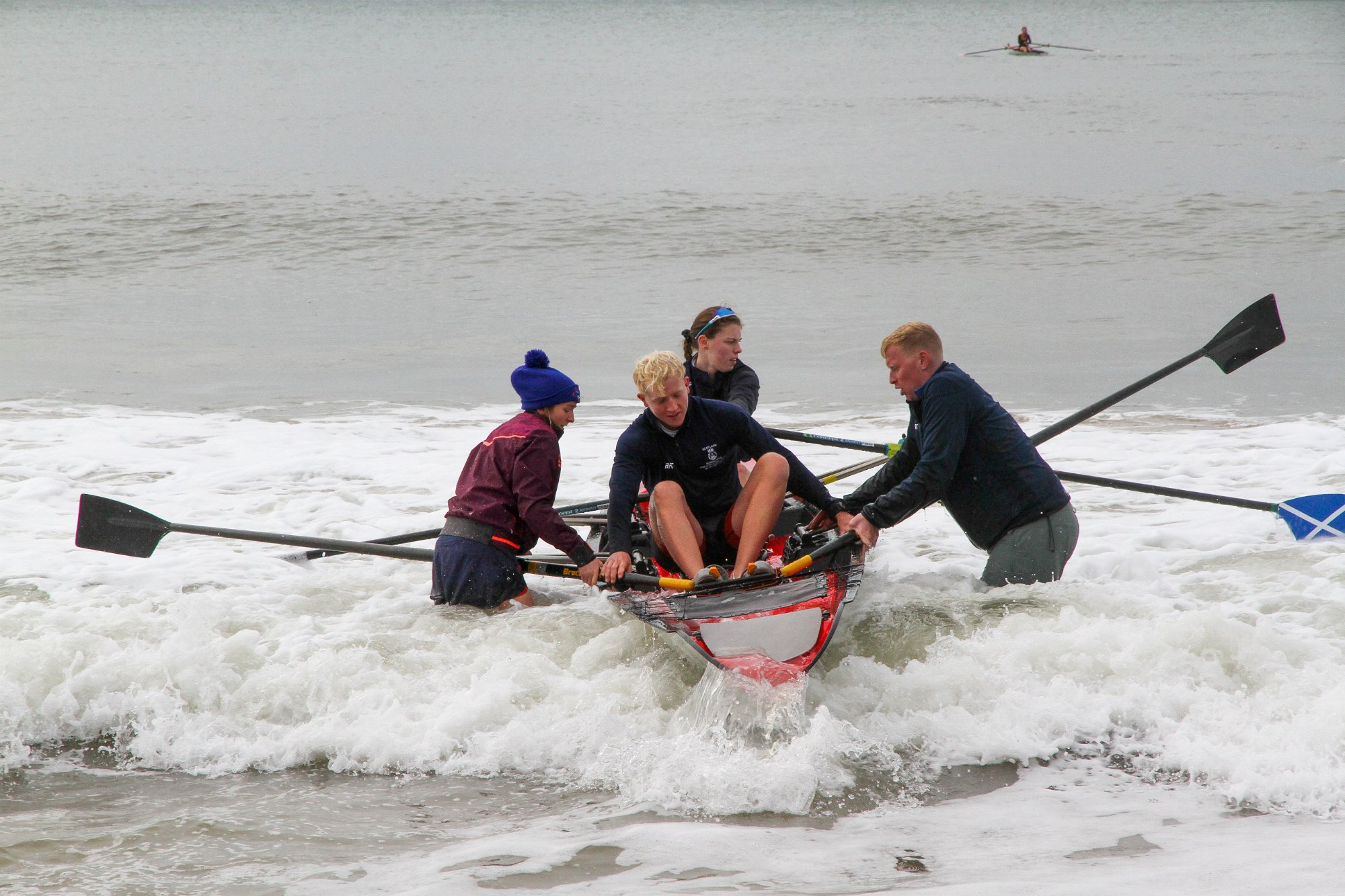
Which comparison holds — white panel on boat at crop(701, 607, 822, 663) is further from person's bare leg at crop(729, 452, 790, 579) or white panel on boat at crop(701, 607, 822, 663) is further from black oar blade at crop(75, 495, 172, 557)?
black oar blade at crop(75, 495, 172, 557)

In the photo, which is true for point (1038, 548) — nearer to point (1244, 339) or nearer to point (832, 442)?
point (832, 442)

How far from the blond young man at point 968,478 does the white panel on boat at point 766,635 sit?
629 millimetres

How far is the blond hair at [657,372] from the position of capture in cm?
443

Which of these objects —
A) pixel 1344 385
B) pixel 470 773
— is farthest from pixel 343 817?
pixel 1344 385

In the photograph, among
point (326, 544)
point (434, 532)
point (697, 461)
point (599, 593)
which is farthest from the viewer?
point (434, 532)

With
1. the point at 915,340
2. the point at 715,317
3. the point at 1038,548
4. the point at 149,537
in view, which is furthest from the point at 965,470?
the point at 149,537

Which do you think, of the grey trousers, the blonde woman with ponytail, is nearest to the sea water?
the grey trousers

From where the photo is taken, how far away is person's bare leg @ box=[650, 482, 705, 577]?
4.50 m

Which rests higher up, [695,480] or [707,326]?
[707,326]

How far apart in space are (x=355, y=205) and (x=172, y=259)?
204 inches

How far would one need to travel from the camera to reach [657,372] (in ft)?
14.5

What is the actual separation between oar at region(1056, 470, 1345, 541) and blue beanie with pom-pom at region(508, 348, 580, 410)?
102 inches

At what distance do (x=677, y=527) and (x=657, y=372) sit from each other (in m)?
0.62

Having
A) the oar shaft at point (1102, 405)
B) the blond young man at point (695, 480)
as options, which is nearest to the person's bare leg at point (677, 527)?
the blond young man at point (695, 480)
